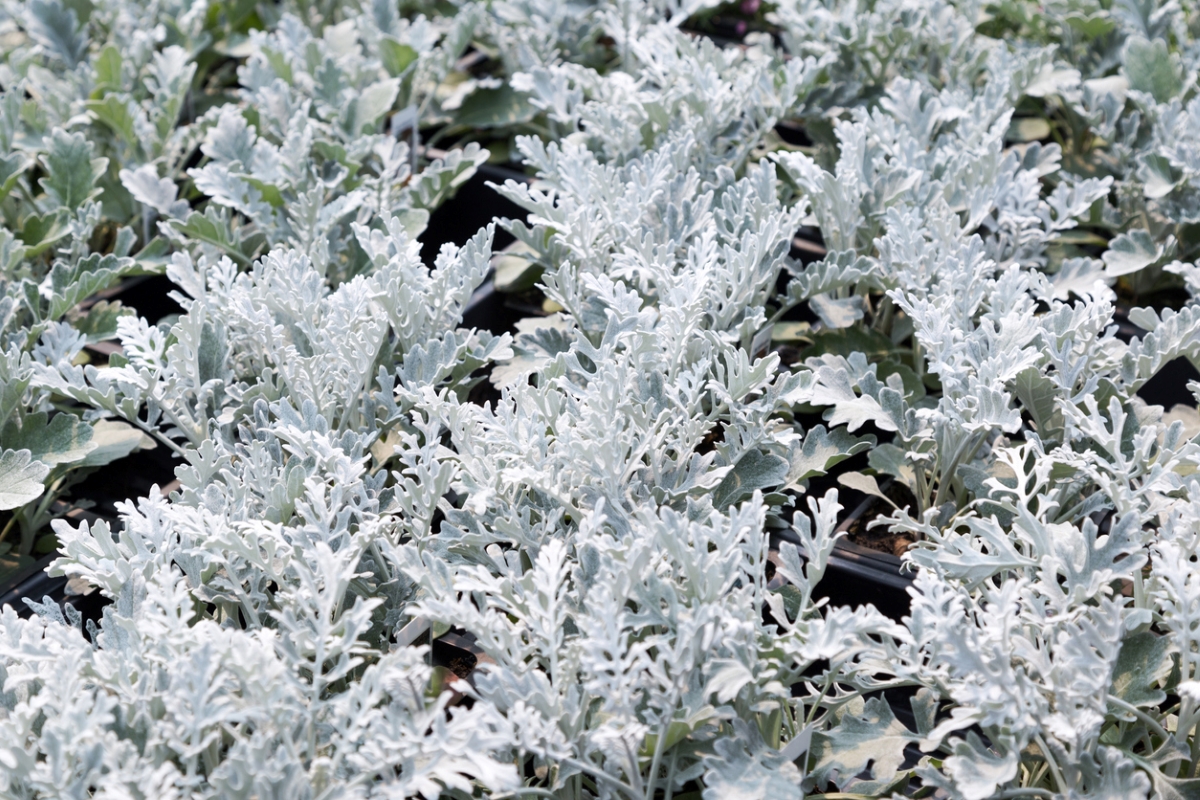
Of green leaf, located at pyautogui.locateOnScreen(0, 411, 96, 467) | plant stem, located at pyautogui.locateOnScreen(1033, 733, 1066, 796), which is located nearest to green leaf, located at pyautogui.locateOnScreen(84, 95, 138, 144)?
green leaf, located at pyautogui.locateOnScreen(0, 411, 96, 467)

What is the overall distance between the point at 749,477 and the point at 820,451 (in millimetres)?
140

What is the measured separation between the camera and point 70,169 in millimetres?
2326

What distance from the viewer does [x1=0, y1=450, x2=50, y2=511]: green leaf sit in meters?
1.70

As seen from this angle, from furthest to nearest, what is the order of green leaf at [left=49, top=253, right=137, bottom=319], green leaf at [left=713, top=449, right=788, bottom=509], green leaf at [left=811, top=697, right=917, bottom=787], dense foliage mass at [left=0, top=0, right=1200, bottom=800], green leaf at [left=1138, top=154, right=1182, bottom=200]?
1. green leaf at [left=1138, top=154, right=1182, bottom=200]
2. green leaf at [left=49, top=253, right=137, bottom=319]
3. green leaf at [left=713, top=449, right=788, bottom=509]
4. green leaf at [left=811, top=697, right=917, bottom=787]
5. dense foliage mass at [left=0, top=0, right=1200, bottom=800]

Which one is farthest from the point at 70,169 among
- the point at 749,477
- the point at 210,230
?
the point at 749,477

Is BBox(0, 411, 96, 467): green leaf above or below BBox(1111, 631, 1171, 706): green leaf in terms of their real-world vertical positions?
below

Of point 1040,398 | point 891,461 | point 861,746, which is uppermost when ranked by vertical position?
point 1040,398

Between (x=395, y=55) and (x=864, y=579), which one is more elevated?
(x=395, y=55)

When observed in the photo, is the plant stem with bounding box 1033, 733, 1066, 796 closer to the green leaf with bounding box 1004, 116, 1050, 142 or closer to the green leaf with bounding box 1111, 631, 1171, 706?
the green leaf with bounding box 1111, 631, 1171, 706

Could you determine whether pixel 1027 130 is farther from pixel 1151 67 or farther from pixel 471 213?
pixel 471 213

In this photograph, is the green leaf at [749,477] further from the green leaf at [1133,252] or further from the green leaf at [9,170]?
the green leaf at [9,170]

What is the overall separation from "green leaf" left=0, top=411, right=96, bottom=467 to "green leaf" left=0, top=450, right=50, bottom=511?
0.05m

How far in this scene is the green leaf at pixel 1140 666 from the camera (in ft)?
4.60

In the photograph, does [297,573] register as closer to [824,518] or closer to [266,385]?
[266,385]
